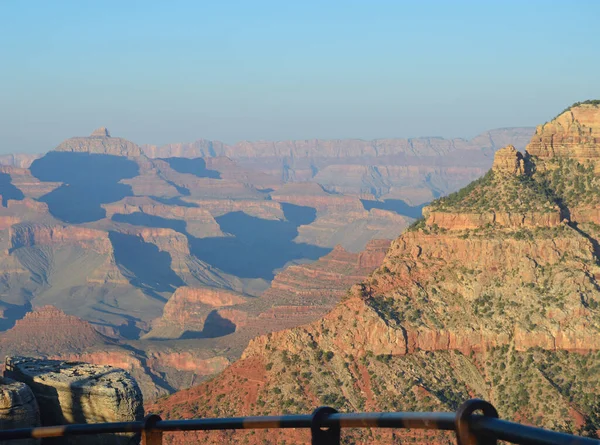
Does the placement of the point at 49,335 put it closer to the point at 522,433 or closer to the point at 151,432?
the point at 151,432

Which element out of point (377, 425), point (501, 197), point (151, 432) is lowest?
point (501, 197)

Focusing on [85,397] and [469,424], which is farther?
[85,397]

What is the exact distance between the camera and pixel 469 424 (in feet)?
19.7

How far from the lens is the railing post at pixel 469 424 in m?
5.90

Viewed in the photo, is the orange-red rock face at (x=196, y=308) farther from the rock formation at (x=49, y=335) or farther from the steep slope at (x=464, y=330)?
the steep slope at (x=464, y=330)

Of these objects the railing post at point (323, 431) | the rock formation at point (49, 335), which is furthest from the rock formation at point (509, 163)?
the rock formation at point (49, 335)

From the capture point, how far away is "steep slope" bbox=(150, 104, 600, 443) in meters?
53.4

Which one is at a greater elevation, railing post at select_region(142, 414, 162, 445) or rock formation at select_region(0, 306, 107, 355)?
railing post at select_region(142, 414, 162, 445)

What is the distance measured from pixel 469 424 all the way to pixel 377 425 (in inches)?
27.3

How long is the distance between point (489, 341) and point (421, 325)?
13.6ft

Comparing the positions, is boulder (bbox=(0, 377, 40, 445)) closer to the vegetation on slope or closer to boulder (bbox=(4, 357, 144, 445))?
boulder (bbox=(4, 357, 144, 445))

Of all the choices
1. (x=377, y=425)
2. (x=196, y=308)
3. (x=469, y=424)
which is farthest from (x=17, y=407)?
(x=196, y=308)

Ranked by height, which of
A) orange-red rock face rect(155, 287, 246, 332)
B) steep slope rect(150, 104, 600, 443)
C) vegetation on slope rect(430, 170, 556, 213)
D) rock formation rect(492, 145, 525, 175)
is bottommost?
orange-red rock face rect(155, 287, 246, 332)

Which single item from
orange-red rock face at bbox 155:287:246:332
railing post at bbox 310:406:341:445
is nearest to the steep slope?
railing post at bbox 310:406:341:445
